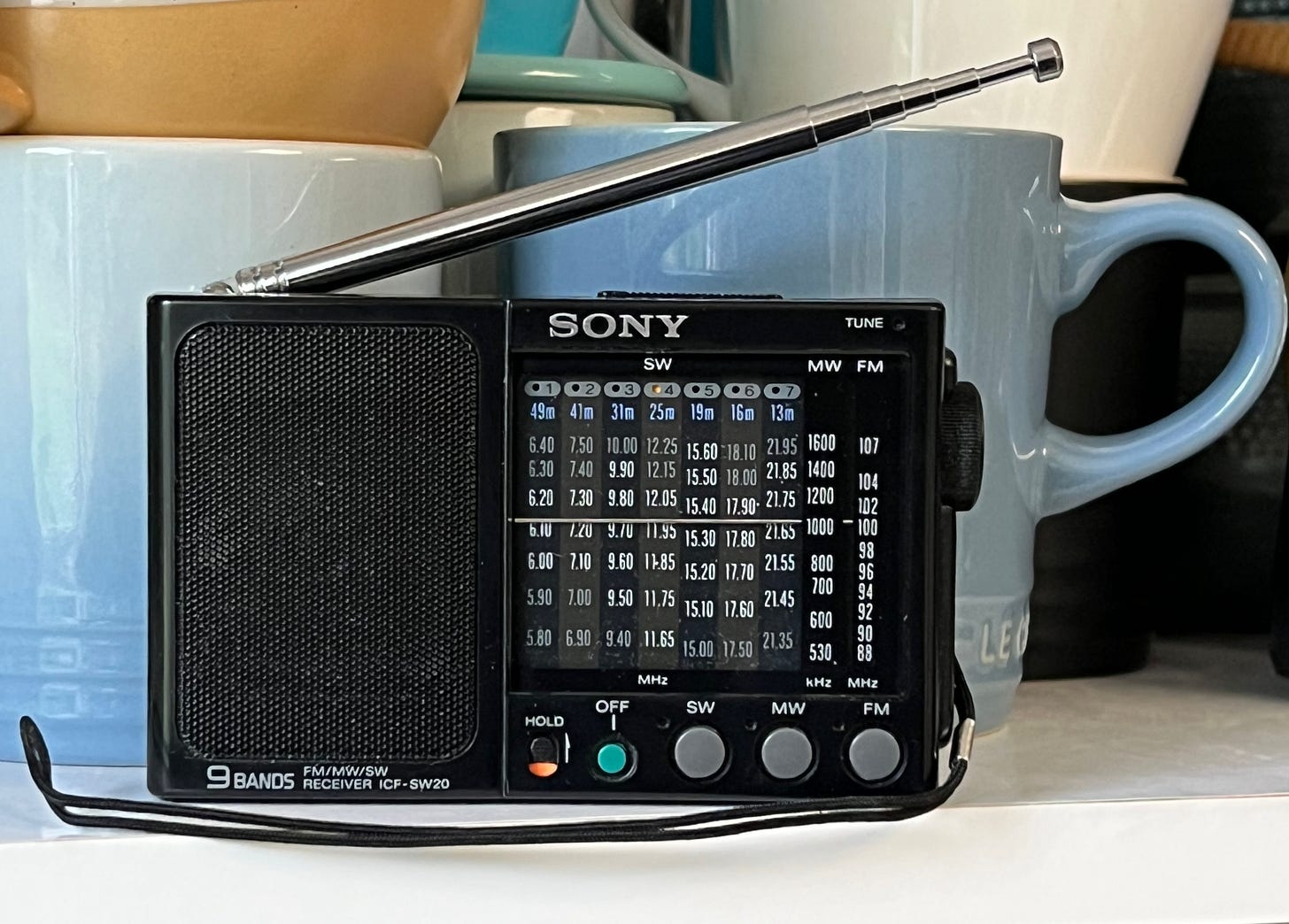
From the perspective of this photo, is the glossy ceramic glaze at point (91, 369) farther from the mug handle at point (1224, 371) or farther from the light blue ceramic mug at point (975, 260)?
the mug handle at point (1224, 371)

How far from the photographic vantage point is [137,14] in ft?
1.52

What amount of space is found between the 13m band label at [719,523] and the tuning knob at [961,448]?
0.05 feet

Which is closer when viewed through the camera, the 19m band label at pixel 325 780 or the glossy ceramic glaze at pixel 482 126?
the 19m band label at pixel 325 780

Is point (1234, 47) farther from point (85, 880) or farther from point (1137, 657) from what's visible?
point (85, 880)

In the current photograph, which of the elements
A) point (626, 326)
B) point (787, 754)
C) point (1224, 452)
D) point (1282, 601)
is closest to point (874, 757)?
point (787, 754)

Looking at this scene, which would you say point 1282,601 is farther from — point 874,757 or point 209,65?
point 209,65

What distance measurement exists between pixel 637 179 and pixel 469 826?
0.19m

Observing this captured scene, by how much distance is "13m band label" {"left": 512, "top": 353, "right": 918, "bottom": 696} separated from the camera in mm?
434

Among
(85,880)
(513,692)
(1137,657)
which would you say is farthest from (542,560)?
(1137,657)

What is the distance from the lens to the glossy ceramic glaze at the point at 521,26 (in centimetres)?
72

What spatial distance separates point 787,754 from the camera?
0.43 meters

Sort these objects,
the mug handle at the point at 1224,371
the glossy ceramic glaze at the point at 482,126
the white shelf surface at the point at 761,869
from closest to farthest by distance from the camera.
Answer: the white shelf surface at the point at 761,869 → the mug handle at the point at 1224,371 → the glossy ceramic glaze at the point at 482,126

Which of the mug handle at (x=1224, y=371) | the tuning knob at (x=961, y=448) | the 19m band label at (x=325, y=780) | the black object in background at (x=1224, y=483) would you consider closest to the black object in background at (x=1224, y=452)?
the black object in background at (x=1224, y=483)

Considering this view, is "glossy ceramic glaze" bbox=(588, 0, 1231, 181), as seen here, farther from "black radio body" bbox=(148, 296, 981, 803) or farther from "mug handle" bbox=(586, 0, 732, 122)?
"black radio body" bbox=(148, 296, 981, 803)
